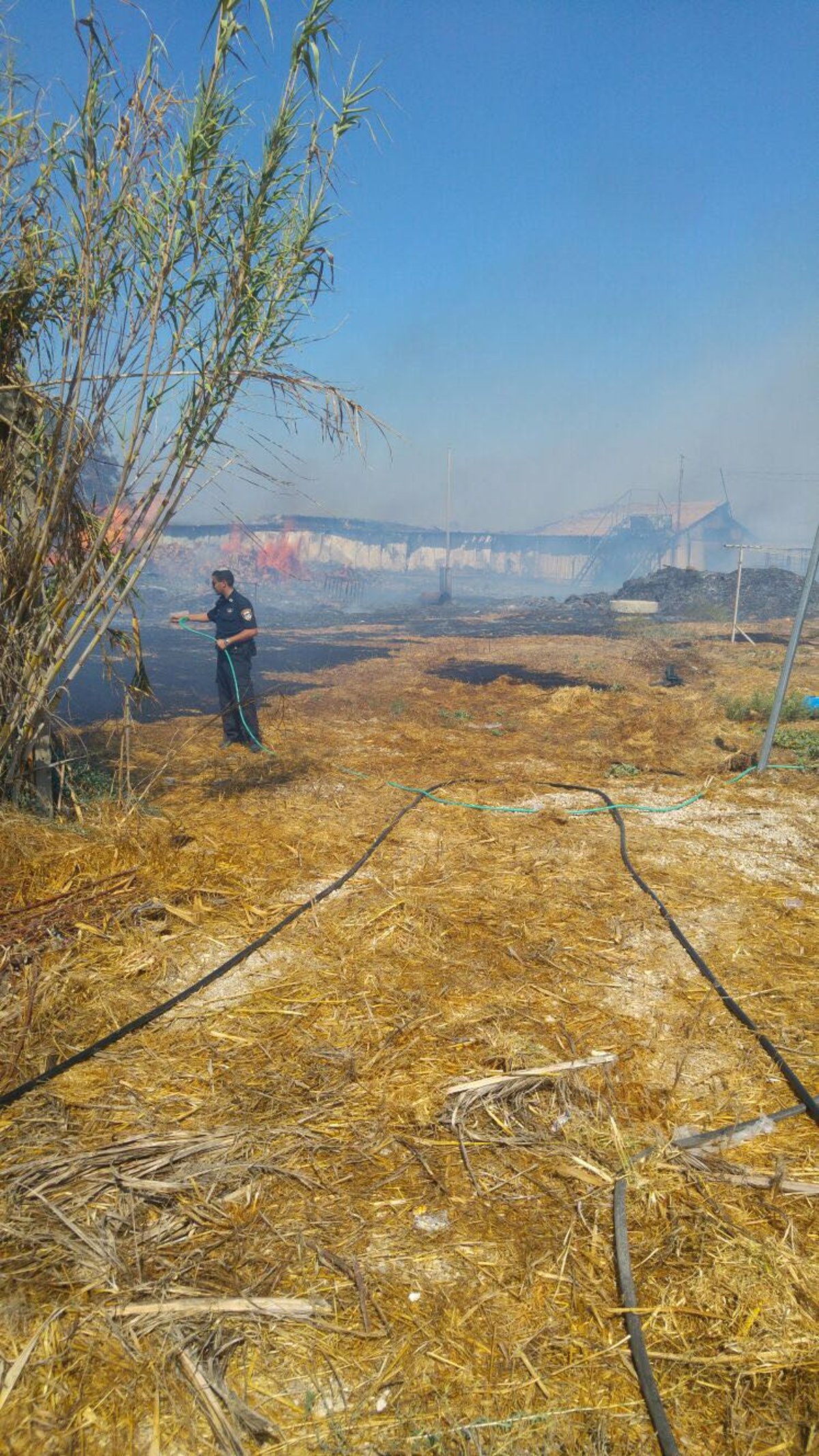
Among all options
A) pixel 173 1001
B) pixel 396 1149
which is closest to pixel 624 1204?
pixel 396 1149

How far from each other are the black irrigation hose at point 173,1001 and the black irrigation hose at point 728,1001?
1.95 m

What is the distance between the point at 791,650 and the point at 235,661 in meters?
5.73

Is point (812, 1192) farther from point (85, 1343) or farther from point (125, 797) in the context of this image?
point (125, 797)

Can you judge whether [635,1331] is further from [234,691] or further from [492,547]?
[492,547]

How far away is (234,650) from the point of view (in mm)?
7574

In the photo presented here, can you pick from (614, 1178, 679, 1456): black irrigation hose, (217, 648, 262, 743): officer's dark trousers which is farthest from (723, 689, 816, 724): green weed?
(614, 1178, 679, 1456): black irrigation hose

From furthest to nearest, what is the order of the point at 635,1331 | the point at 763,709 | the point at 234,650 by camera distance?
1. the point at 763,709
2. the point at 234,650
3. the point at 635,1331

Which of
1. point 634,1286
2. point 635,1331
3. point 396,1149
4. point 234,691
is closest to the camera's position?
point 635,1331

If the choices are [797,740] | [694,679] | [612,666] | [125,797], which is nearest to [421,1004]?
[125,797]

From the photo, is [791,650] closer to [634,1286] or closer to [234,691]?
[234,691]

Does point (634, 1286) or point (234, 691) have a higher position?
point (234, 691)

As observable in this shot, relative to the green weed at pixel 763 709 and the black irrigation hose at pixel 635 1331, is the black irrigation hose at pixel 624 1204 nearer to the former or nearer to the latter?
the black irrigation hose at pixel 635 1331

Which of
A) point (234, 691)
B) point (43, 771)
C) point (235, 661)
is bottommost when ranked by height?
point (43, 771)

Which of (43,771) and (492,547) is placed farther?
(492,547)
